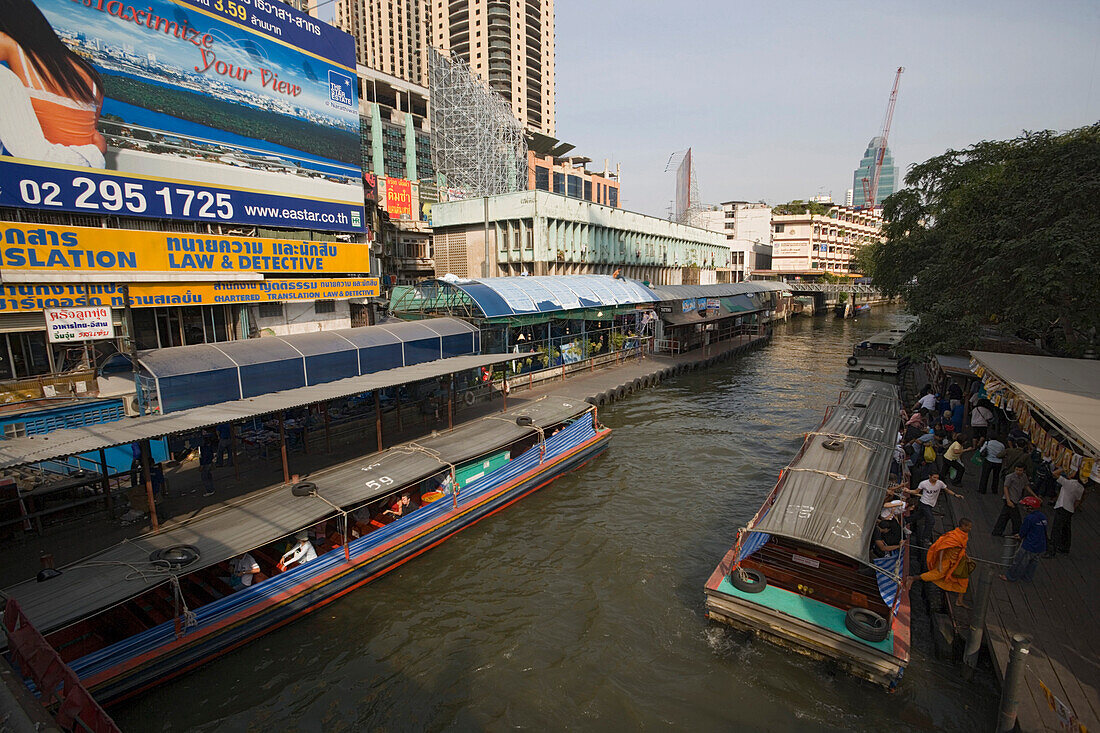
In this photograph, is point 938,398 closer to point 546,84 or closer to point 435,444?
point 435,444

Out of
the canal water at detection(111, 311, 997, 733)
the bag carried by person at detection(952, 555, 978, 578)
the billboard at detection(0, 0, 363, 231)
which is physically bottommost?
the canal water at detection(111, 311, 997, 733)

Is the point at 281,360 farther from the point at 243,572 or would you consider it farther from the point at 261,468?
the point at 243,572

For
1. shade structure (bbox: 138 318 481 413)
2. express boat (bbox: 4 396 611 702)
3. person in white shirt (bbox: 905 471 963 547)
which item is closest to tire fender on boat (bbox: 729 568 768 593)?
person in white shirt (bbox: 905 471 963 547)

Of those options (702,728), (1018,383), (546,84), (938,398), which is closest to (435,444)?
(702,728)

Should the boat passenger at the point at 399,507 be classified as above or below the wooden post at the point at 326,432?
below

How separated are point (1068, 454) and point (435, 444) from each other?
13612 mm

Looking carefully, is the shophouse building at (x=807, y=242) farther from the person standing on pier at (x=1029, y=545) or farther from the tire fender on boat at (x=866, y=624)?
the tire fender on boat at (x=866, y=624)

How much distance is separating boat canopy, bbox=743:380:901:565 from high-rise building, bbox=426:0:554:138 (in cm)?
9135

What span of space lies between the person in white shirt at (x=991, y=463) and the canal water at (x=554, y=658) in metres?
5.58

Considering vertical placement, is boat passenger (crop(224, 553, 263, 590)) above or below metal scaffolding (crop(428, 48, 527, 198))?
below

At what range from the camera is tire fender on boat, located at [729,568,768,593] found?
9.65 metres

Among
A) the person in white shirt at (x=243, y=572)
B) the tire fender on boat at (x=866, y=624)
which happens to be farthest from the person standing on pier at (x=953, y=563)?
the person in white shirt at (x=243, y=572)

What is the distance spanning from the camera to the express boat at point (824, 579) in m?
8.47

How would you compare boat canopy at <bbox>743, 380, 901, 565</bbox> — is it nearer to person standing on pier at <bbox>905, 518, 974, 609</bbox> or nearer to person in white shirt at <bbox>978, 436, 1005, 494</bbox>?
person standing on pier at <bbox>905, 518, 974, 609</bbox>
